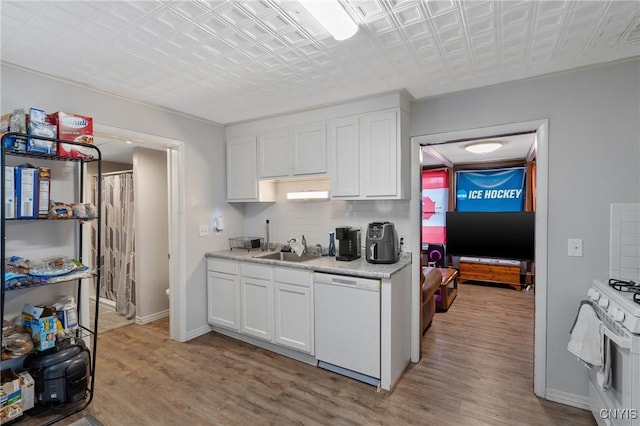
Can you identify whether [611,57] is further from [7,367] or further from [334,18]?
[7,367]

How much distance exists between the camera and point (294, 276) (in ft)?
9.35

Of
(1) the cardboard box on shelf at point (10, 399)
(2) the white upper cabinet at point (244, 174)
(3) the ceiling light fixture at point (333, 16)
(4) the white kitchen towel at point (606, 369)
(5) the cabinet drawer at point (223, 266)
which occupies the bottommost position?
(1) the cardboard box on shelf at point (10, 399)

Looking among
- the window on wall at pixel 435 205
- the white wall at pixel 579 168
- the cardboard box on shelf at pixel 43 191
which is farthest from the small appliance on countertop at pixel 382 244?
the window on wall at pixel 435 205

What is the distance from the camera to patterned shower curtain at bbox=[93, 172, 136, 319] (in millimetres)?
4086

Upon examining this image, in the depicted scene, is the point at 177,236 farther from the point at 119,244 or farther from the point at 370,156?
the point at 370,156

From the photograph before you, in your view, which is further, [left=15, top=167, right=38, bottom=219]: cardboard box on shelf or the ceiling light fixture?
[left=15, top=167, right=38, bottom=219]: cardboard box on shelf

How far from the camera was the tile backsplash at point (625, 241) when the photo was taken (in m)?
2.06

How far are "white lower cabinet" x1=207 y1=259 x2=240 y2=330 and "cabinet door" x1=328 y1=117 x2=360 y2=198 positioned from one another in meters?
1.40

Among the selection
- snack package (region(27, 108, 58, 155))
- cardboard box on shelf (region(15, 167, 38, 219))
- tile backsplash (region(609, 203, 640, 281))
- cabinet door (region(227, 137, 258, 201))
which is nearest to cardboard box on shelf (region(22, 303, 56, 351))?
cardboard box on shelf (region(15, 167, 38, 219))

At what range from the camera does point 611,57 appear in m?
2.06

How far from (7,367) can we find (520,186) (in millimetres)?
7356

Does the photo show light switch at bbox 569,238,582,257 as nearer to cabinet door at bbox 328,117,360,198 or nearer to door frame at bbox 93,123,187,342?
cabinet door at bbox 328,117,360,198

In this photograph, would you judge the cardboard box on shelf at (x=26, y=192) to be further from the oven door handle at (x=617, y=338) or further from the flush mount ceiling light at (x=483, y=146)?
the flush mount ceiling light at (x=483, y=146)

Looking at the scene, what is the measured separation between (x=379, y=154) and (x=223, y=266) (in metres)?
2.05
